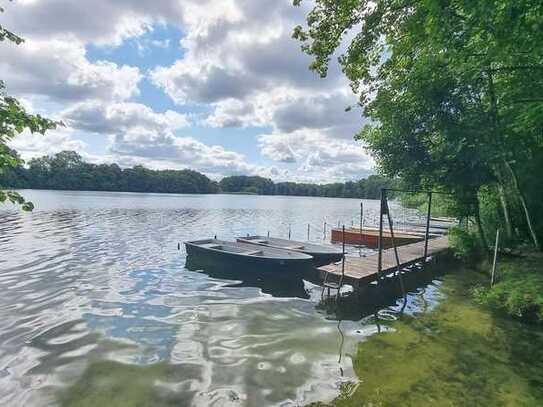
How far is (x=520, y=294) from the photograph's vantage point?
11641 mm

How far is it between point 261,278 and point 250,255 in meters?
1.39

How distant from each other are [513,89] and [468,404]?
9789 millimetres

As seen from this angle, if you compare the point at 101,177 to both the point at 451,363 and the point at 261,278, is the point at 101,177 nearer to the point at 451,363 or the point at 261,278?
the point at 261,278

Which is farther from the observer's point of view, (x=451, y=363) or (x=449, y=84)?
(x=449, y=84)

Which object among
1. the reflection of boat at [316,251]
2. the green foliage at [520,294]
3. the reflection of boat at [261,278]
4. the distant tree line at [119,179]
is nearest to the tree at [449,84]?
the green foliage at [520,294]

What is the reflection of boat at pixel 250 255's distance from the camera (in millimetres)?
17438

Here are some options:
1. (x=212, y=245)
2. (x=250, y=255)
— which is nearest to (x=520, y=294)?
(x=250, y=255)

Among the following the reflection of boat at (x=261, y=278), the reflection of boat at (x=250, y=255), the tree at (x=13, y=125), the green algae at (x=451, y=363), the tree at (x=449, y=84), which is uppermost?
the tree at (x=449, y=84)

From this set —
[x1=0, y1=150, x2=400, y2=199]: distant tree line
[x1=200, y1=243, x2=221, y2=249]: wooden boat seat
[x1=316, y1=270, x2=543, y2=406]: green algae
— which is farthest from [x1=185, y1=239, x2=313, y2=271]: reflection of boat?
[x1=0, y1=150, x2=400, y2=199]: distant tree line

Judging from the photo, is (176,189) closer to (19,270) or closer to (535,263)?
(19,270)

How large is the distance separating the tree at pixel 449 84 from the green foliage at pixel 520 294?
2703 millimetres

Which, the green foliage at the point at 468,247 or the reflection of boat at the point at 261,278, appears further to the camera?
the green foliage at the point at 468,247

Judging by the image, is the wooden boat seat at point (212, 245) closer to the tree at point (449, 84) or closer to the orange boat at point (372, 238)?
the tree at point (449, 84)

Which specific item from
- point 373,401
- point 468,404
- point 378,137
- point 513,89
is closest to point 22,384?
point 373,401
